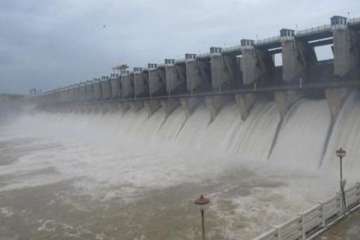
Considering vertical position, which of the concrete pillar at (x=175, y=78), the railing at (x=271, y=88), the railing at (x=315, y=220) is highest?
the concrete pillar at (x=175, y=78)

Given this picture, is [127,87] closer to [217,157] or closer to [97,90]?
[97,90]

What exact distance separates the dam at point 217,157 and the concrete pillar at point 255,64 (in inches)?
2.7

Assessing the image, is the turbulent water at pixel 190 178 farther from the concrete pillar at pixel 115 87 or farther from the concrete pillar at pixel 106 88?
the concrete pillar at pixel 106 88

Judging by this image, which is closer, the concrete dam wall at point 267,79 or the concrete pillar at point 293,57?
the concrete dam wall at point 267,79

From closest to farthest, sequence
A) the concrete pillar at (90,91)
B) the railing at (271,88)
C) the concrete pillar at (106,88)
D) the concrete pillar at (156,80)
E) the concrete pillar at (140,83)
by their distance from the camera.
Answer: the railing at (271,88), the concrete pillar at (156,80), the concrete pillar at (140,83), the concrete pillar at (106,88), the concrete pillar at (90,91)

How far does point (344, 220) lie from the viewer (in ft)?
26.9

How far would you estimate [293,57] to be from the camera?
19609 mm

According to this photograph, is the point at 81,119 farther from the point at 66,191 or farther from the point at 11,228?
the point at 11,228

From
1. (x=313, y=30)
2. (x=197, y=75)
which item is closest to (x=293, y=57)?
(x=313, y=30)

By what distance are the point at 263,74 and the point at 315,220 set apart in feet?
53.2

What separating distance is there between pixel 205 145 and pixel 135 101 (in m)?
14.7

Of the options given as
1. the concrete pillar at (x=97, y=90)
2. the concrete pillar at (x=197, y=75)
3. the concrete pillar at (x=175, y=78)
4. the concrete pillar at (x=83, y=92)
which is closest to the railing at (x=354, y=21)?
the concrete pillar at (x=197, y=75)

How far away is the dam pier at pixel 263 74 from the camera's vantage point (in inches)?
662

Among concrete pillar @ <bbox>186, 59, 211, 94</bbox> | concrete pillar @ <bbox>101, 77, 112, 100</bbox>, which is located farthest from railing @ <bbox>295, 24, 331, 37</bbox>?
concrete pillar @ <bbox>101, 77, 112, 100</bbox>
